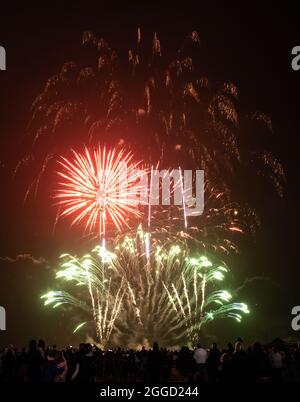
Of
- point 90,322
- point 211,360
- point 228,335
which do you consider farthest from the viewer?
point 228,335

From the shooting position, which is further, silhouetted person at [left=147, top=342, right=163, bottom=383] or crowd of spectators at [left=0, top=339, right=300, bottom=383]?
silhouetted person at [left=147, top=342, right=163, bottom=383]

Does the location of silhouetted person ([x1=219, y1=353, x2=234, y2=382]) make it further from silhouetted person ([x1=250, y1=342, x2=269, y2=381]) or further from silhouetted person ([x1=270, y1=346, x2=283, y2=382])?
silhouetted person ([x1=270, y1=346, x2=283, y2=382])

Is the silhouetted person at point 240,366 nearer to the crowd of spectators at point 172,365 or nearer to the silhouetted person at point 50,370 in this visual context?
the crowd of spectators at point 172,365

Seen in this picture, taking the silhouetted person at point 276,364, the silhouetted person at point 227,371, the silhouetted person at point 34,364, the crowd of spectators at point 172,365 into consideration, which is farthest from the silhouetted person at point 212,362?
the silhouetted person at point 34,364

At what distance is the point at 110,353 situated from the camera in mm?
29094

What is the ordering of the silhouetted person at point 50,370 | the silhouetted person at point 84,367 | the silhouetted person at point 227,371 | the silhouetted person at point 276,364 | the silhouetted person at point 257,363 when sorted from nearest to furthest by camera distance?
the silhouetted person at point 84,367
the silhouetted person at point 50,370
the silhouetted person at point 227,371
the silhouetted person at point 257,363
the silhouetted person at point 276,364

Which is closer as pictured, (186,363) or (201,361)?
(201,361)

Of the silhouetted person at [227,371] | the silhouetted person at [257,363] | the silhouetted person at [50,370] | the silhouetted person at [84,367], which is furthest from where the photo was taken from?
the silhouetted person at [257,363]

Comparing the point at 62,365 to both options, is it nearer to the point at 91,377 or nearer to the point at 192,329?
the point at 91,377

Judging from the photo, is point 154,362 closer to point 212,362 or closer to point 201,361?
point 201,361

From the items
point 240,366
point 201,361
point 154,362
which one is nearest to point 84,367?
point 240,366

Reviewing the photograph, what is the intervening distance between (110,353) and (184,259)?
15332 mm

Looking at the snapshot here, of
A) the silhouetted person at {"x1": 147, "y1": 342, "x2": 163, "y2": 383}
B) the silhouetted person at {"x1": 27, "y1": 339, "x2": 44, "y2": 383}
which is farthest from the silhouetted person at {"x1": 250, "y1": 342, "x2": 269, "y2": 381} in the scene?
the silhouetted person at {"x1": 27, "y1": 339, "x2": 44, "y2": 383}

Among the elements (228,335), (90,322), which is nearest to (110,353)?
(90,322)
